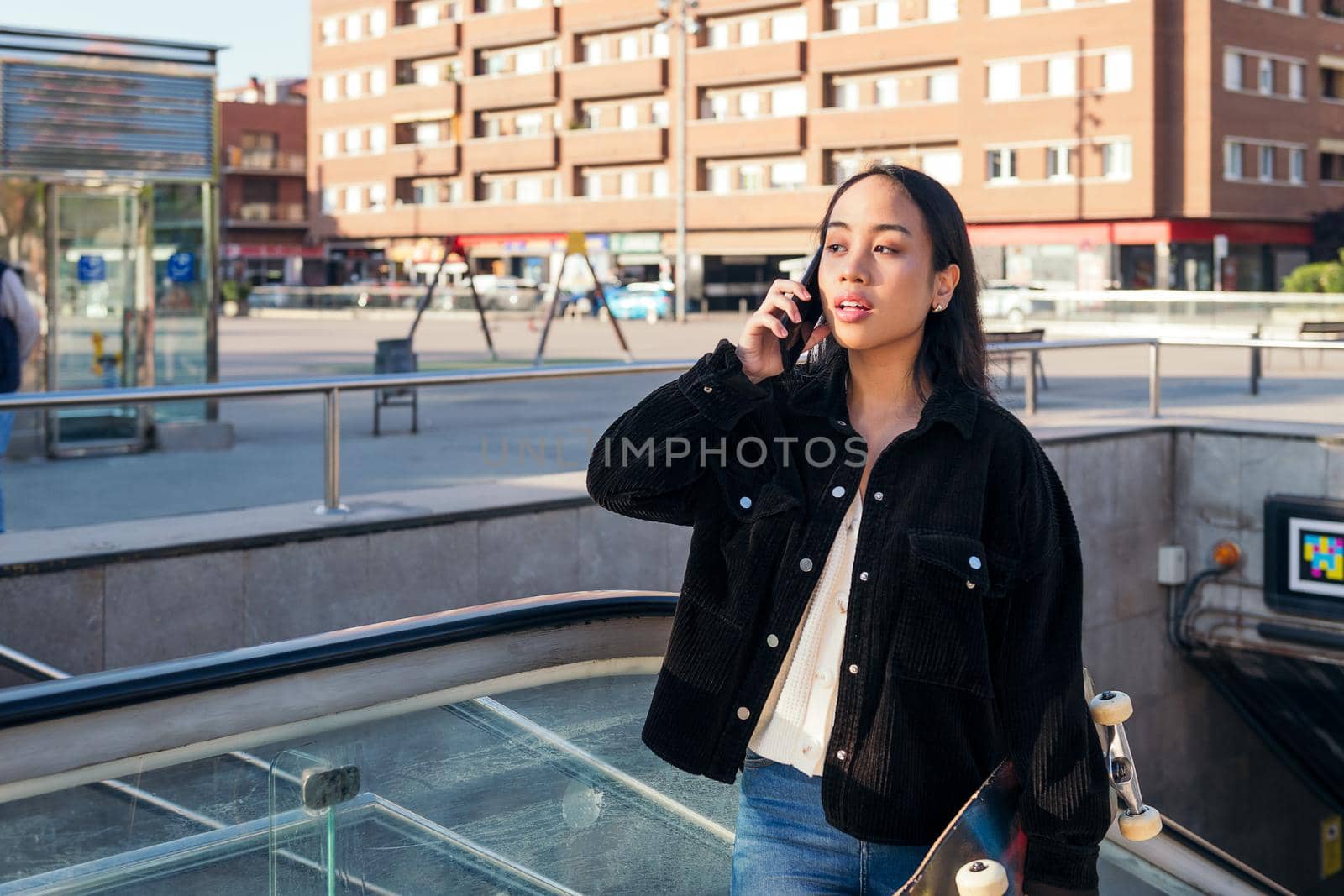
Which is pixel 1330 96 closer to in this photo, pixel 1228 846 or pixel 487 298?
pixel 487 298

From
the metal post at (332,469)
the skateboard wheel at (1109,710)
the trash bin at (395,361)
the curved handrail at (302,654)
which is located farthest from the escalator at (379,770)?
the trash bin at (395,361)

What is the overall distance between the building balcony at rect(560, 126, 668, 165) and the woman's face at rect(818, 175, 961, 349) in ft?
206

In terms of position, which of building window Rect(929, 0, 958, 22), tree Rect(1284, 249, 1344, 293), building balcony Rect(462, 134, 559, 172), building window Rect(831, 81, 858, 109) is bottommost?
tree Rect(1284, 249, 1344, 293)

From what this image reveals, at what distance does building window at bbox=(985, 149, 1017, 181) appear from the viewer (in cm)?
5412

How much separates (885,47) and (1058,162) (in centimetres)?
794

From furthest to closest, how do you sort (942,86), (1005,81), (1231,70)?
(942,86)
(1005,81)
(1231,70)

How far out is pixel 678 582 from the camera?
831 centimetres

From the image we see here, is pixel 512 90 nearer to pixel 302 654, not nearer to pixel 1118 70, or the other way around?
pixel 1118 70

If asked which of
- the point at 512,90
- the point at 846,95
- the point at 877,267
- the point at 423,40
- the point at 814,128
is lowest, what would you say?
the point at 877,267

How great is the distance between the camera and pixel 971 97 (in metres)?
54.7

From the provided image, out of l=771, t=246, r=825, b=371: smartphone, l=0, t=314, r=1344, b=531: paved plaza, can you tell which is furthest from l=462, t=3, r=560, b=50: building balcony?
l=771, t=246, r=825, b=371: smartphone

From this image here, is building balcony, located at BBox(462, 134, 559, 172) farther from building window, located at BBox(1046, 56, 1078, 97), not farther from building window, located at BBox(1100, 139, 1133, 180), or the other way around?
building window, located at BBox(1100, 139, 1133, 180)

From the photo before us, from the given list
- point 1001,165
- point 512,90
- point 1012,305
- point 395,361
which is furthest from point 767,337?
point 512,90

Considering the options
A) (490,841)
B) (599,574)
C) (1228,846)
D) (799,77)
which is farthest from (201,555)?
(799,77)
